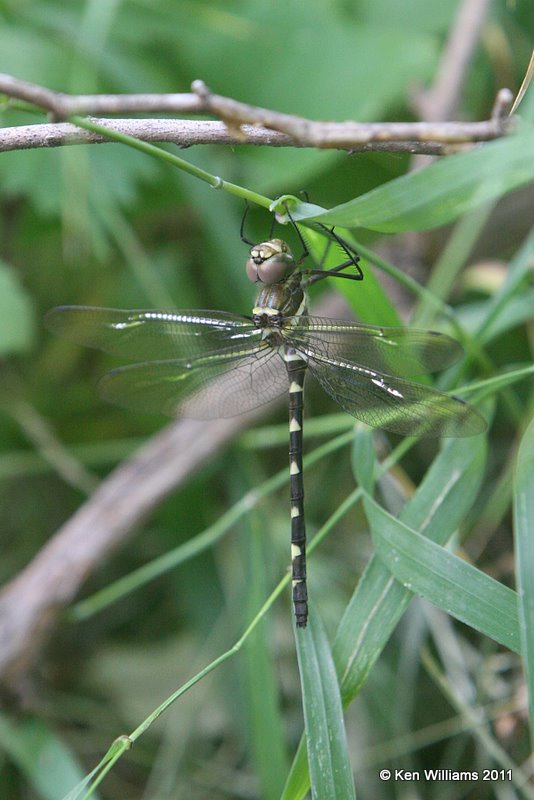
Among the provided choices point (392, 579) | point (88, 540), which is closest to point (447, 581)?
point (392, 579)

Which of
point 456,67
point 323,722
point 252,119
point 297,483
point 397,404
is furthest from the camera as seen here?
point 456,67

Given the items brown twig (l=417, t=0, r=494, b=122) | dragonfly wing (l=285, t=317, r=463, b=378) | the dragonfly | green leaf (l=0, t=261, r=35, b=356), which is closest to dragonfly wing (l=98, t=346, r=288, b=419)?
the dragonfly

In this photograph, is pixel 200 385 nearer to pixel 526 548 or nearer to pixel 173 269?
pixel 526 548

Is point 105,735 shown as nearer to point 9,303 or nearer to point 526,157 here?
point 9,303

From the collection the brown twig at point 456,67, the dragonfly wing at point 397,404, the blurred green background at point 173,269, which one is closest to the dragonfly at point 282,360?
the dragonfly wing at point 397,404

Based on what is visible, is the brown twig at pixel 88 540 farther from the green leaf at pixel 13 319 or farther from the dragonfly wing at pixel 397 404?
the dragonfly wing at pixel 397 404

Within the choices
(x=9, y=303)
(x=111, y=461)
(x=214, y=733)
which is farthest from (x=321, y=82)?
(x=214, y=733)
